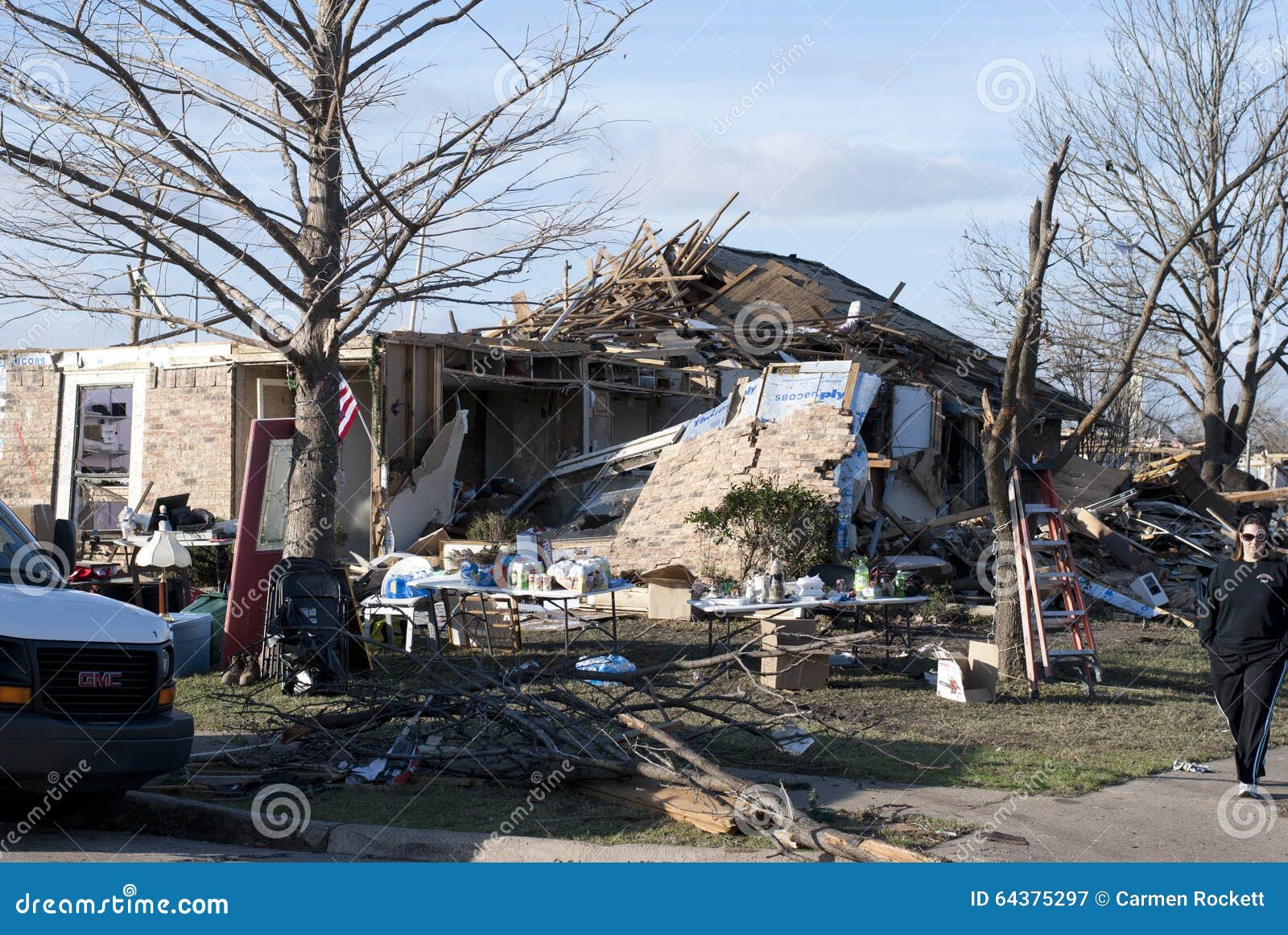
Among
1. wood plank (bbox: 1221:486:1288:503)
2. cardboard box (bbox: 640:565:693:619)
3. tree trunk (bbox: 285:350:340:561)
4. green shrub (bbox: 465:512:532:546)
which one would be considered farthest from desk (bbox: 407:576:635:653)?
wood plank (bbox: 1221:486:1288:503)

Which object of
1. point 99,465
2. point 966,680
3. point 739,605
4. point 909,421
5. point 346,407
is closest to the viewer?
point 966,680

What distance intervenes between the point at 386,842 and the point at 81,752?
1606 millimetres

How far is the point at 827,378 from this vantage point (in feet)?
58.4

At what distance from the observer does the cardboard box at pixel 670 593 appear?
15023 millimetres

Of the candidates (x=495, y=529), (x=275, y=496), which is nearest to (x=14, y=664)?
(x=275, y=496)

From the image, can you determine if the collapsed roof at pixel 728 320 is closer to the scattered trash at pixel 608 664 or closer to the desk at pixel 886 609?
the desk at pixel 886 609

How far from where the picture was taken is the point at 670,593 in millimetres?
15133

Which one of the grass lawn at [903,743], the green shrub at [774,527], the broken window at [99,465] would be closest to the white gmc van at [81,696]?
the grass lawn at [903,743]

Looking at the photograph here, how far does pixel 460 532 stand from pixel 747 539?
5.45 meters

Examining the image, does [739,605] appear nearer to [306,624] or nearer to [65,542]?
[306,624]

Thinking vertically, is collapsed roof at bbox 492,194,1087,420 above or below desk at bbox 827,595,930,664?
above

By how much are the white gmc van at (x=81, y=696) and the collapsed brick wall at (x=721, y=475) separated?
10306mm

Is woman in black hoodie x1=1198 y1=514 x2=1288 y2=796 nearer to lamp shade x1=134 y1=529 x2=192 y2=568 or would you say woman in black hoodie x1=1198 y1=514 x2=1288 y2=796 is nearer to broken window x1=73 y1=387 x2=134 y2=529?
lamp shade x1=134 y1=529 x2=192 y2=568

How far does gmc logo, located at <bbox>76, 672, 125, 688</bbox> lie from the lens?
645 cm
